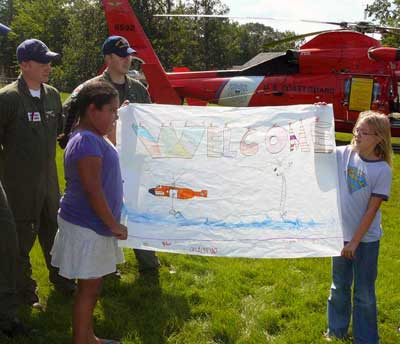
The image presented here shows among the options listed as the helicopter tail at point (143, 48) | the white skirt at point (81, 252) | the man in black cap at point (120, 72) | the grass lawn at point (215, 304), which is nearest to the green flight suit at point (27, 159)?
the man in black cap at point (120, 72)

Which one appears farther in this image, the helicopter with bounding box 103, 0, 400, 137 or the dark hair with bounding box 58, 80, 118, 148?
the helicopter with bounding box 103, 0, 400, 137

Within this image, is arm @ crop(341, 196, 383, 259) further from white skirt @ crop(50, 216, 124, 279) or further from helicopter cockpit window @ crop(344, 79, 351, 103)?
helicopter cockpit window @ crop(344, 79, 351, 103)

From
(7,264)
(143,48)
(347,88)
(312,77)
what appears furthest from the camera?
(143,48)

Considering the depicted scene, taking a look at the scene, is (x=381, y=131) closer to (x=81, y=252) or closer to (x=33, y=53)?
(x=81, y=252)

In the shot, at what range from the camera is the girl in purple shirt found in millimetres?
2545

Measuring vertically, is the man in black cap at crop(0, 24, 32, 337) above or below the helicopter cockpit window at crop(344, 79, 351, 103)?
below

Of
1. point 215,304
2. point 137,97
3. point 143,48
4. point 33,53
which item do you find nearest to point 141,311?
point 215,304

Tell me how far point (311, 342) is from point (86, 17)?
136 ft

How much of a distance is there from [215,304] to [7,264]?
1691mm

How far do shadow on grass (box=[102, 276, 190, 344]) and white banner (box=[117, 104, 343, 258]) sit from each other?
0.78m

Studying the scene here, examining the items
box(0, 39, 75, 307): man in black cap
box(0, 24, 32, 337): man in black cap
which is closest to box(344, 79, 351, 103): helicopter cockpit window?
box(0, 39, 75, 307): man in black cap

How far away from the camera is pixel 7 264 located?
10.1ft

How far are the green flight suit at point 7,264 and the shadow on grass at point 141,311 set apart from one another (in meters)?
0.66

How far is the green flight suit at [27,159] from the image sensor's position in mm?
3320
